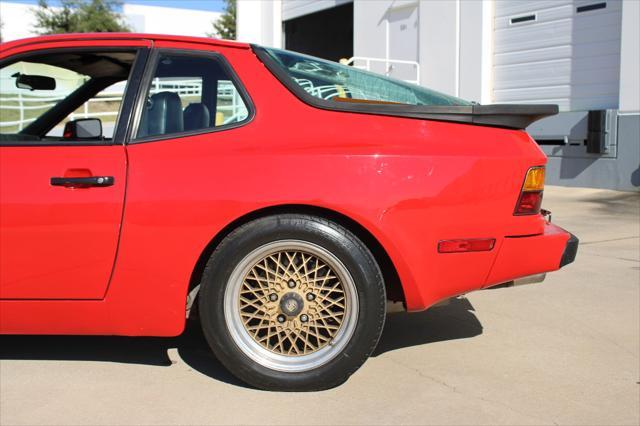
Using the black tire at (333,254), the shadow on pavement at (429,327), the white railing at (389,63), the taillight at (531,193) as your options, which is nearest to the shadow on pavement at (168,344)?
the shadow on pavement at (429,327)

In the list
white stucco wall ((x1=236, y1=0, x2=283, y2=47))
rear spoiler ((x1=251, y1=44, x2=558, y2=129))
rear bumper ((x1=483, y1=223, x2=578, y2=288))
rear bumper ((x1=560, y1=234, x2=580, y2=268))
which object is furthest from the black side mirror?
white stucco wall ((x1=236, y1=0, x2=283, y2=47))

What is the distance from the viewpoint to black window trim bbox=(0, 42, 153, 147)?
10.9 feet

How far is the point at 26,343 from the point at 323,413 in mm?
1920

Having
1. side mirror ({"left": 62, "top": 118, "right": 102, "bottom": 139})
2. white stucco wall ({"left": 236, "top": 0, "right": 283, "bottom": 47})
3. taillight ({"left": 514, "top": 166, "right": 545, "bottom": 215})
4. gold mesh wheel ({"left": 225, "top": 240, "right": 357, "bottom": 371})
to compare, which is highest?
white stucco wall ({"left": 236, "top": 0, "right": 283, "bottom": 47})

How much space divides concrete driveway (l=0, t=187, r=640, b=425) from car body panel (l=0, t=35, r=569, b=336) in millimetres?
324

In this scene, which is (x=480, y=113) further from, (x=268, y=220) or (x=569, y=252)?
(x=268, y=220)

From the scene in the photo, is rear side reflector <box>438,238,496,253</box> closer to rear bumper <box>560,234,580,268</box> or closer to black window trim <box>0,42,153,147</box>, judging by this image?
rear bumper <box>560,234,580,268</box>

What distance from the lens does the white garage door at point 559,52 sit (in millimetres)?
12312

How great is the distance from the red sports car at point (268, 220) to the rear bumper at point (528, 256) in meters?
0.01

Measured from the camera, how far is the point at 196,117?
3.59 m

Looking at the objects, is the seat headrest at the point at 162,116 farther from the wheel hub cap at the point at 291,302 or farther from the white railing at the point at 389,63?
the white railing at the point at 389,63

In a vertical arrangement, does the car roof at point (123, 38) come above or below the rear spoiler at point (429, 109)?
above

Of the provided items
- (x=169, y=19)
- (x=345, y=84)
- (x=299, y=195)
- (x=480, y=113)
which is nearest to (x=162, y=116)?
(x=299, y=195)

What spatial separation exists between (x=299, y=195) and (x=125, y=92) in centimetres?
99
